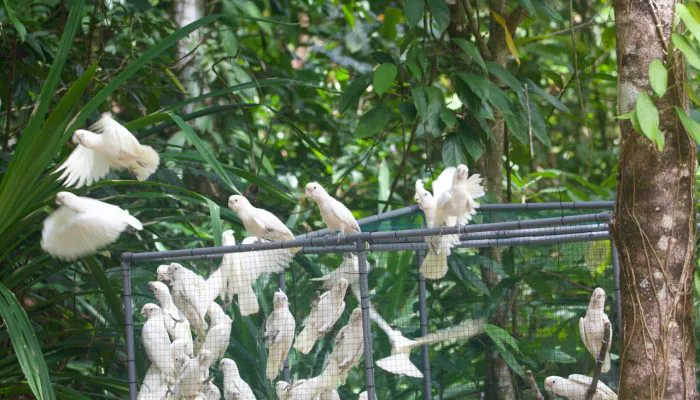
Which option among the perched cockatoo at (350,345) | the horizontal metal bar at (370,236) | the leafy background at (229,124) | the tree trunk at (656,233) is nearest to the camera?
the tree trunk at (656,233)

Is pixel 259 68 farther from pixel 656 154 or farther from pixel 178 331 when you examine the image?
pixel 656 154

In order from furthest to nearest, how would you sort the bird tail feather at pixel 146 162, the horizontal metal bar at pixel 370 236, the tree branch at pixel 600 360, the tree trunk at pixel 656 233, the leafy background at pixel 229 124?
the bird tail feather at pixel 146 162 → the leafy background at pixel 229 124 → the tree branch at pixel 600 360 → the horizontal metal bar at pixel 370 236 → the tree trunk at pixel 656 233

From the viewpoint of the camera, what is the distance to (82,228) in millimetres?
2656

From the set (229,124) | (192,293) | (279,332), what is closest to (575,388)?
(279,332)

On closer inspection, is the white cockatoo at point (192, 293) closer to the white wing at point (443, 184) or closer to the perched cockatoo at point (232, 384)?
the perched cockatoo at point (232, 384)

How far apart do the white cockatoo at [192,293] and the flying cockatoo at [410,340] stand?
0.51 m

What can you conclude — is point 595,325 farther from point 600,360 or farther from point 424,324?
point 424,324

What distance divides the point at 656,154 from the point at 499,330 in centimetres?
76

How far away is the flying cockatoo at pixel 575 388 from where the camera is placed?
8.38 ft

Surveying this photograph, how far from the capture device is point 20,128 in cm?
434

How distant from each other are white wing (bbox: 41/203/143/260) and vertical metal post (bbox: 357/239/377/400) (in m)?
0.61

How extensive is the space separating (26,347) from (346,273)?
929 millimetres

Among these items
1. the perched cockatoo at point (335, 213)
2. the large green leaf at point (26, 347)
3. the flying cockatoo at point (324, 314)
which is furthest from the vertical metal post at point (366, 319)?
the large green leaf at point (26, 347)

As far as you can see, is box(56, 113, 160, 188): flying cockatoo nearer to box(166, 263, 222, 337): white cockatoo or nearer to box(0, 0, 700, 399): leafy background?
box(0, 0, 700, 399): leafy background
